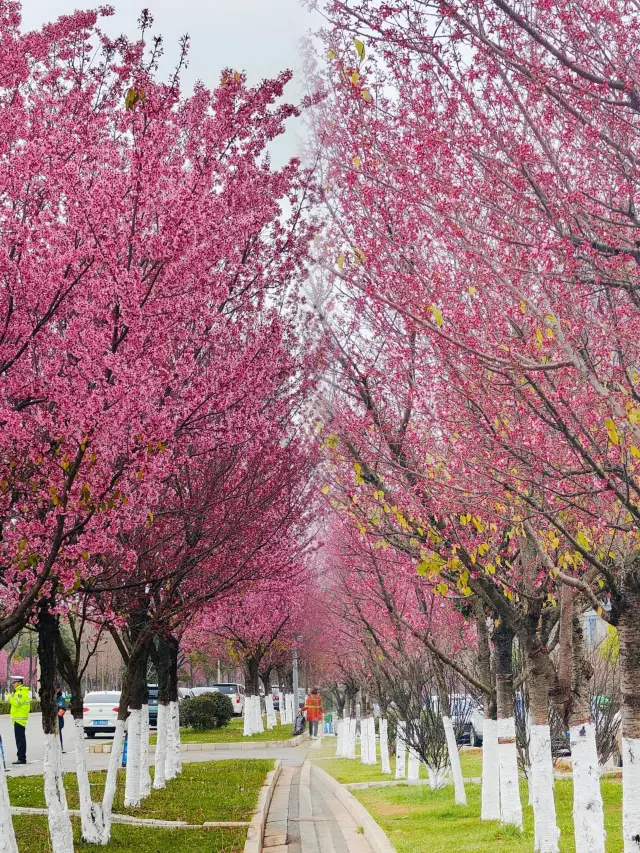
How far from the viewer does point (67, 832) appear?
8219 millimetres

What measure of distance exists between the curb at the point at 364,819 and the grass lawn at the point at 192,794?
1.36 meters

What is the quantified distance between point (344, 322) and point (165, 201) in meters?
4.73

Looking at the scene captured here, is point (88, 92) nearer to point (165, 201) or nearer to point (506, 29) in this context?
point (165, 201)

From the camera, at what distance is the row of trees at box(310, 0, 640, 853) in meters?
5.77

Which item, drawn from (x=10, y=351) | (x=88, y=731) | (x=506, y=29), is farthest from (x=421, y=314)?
(x=88, y=731)

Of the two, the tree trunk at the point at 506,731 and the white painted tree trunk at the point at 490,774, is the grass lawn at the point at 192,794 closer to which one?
the white painted tree trunk at the point at 490,774

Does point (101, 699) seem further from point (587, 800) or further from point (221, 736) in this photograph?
point (587, 800)

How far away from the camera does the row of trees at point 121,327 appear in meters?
6.34

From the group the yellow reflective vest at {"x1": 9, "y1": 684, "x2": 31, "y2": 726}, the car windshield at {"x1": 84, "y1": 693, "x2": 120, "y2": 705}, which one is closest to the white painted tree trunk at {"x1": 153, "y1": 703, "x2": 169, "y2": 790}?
the yellow reflective vest at {"x1": 9, "y1": 684, "x2": 31, "y2": 726}

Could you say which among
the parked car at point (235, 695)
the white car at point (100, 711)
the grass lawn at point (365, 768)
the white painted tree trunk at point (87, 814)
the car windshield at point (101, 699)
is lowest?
the parked car at point (235, 695)

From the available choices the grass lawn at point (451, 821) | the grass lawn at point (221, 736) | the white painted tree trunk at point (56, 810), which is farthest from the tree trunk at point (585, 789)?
the grass lawn at point (221, 736)

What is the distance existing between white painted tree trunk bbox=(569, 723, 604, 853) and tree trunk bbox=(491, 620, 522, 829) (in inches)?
→ 119

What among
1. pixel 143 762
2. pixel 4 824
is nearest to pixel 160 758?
pixel 143 762

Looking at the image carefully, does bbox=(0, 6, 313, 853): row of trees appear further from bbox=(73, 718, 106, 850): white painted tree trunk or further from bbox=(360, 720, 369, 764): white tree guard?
bbox=(360, 720, 369, 764): white tree guard
